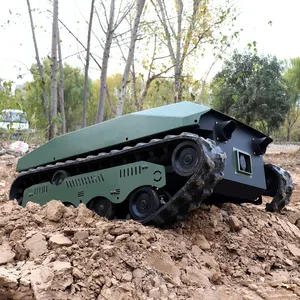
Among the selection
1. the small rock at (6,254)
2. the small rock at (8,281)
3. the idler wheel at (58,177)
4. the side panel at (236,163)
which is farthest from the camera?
the idler wheel at (58,177)

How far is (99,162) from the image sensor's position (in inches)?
192

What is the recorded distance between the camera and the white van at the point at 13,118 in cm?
987

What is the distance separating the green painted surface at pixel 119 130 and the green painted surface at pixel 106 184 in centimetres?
32

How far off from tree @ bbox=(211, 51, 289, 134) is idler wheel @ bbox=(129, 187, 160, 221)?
2458cm

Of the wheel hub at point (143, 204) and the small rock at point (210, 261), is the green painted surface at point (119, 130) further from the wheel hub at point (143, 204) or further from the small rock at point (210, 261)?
the small rock at point (210, 261)

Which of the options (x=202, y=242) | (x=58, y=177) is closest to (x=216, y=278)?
(x=202, y=242)

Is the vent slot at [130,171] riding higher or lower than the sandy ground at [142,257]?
higher

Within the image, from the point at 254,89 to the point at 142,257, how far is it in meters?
26.0

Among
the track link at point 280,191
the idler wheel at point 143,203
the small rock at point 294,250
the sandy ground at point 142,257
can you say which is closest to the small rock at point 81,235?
the sandy ground at point 142,257

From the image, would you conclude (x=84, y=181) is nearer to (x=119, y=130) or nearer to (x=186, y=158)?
(x=119, y=130)

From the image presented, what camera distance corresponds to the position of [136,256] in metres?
3.41

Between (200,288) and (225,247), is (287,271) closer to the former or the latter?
(225,247)

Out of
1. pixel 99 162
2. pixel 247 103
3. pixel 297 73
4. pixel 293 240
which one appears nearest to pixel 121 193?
pixel 99 162

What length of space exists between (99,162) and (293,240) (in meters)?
2.30
